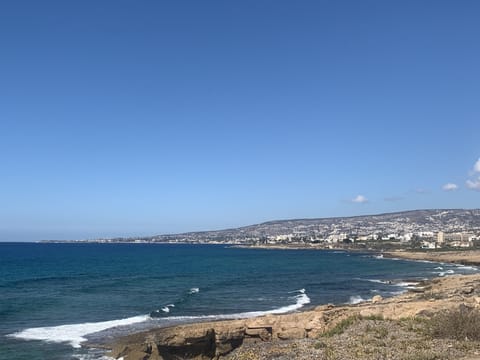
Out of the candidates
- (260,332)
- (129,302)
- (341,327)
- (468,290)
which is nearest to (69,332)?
(260,332)

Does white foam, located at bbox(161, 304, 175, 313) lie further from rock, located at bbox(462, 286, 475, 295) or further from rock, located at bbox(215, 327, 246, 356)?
rock, located at bbox(462, 286, 475, 295)

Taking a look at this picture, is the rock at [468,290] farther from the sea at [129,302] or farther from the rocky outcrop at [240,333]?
the rocky outcrop at [240,333]

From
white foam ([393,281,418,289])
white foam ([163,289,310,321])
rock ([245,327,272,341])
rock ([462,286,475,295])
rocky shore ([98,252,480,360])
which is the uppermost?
rocky shore ([98,252,480,360])

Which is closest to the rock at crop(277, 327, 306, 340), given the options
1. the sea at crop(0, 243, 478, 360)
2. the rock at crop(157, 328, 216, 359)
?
the rock at crop(157, 328, 216, 359)

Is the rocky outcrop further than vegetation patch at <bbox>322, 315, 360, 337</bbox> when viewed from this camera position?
Yes

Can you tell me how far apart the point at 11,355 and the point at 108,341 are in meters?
5.84

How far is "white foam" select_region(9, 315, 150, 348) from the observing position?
3256cm

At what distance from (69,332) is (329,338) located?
21.7 m

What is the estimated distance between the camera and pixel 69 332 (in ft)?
115

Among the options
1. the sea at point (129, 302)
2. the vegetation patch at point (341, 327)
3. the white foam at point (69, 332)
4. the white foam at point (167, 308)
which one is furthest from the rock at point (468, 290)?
the white foam at point (69, 332)

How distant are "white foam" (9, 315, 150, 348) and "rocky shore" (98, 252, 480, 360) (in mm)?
3403

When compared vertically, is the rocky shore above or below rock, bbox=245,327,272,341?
above

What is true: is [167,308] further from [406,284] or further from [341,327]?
[406,284]

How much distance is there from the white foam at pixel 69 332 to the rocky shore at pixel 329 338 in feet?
11.2
